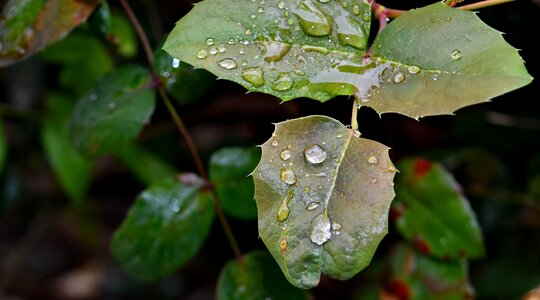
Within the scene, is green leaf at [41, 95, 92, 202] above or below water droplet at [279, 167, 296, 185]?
below

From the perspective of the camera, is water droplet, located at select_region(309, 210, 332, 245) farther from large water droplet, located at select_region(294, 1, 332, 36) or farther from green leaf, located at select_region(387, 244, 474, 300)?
green leaf, located at select_region(387, 244, 474, 300)

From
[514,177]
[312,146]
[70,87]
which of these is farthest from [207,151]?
[312,146]

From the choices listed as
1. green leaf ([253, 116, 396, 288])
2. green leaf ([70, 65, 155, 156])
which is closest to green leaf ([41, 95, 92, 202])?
green leaf ([70, 65, 155, 156])

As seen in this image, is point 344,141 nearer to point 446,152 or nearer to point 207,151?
point 446,152

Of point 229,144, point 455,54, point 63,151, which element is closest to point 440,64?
point 455,54

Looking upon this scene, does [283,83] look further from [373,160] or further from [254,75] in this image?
[373,160]

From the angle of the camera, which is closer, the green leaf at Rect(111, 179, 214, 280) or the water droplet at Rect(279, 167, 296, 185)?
the water droplet at Rect(279, 167, 296, 185)
